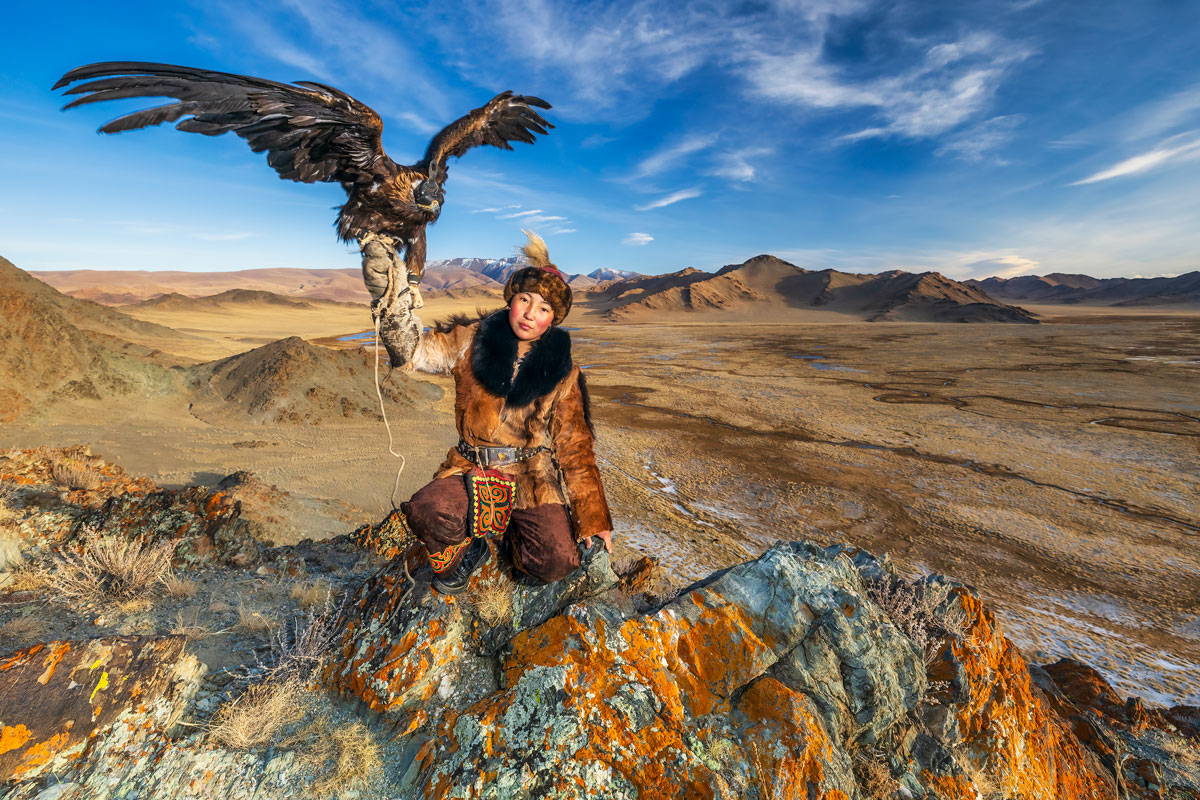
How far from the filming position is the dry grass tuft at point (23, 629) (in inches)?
95.9

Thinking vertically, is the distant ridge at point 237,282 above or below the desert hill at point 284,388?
above

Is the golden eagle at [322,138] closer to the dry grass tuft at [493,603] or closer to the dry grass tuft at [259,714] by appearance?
the dry grass tuft at [493,603]

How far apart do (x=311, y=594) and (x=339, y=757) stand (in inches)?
64.1

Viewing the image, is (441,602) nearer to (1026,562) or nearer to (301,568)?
(301,568)

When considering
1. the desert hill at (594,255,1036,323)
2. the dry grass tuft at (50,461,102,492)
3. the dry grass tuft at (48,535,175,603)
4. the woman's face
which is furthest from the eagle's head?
the desert hill at (594,255,1036,323)

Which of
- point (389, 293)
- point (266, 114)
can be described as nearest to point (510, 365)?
point (389, 293)

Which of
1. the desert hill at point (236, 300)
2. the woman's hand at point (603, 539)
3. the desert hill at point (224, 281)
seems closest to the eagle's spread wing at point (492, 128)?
the woman's hand at point (603, 539)

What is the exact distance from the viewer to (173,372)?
11969 millimetres

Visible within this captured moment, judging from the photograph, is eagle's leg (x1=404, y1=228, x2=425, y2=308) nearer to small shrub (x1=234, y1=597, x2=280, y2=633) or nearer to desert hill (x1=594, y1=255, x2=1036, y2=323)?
small shrub (x1=234, y1=597, x2=280, y2=633)

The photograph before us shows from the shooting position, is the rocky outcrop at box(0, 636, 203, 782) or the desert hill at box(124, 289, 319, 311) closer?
the rocky outcrop at box(0, 636, 203, 782)

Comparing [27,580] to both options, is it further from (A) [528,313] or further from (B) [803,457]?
(B) [803,457]

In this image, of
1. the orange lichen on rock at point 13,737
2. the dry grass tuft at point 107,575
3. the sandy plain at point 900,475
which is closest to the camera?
the orange lichen on rock at point 13,737

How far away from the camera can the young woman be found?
92.6 inches

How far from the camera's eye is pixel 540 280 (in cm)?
250
